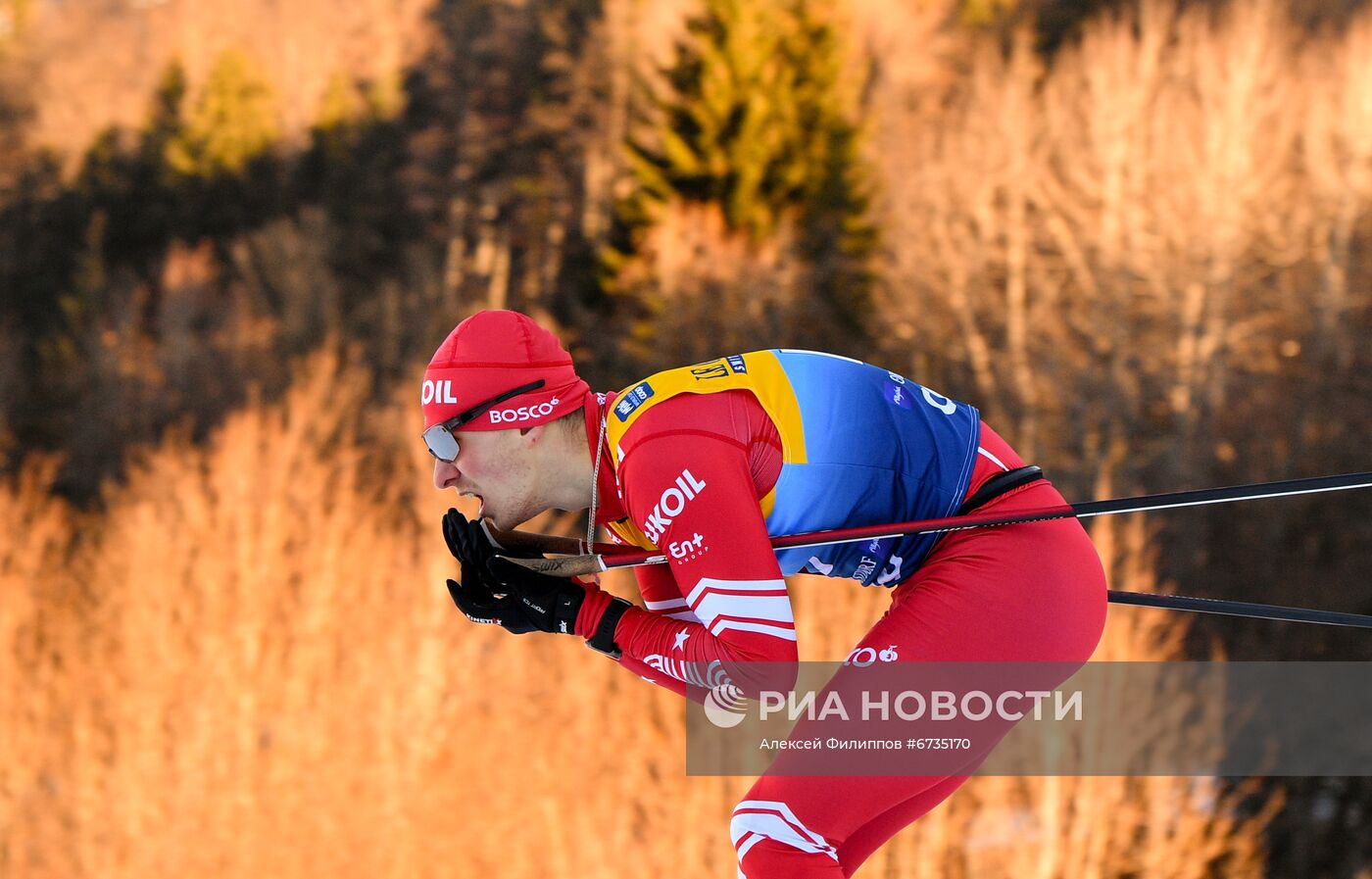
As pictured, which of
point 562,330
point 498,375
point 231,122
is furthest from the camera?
point 231,122

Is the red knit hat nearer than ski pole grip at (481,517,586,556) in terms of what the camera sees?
Yes

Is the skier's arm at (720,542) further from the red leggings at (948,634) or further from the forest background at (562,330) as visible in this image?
the forest background at (562,330)

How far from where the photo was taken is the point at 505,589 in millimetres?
3273

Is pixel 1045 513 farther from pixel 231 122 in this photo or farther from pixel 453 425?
pixel 231 122

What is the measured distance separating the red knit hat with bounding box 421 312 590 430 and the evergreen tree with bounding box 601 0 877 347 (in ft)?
76.5

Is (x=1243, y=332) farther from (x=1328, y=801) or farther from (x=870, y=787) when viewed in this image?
(x=870, y=787)

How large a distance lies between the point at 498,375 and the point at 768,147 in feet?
81.2

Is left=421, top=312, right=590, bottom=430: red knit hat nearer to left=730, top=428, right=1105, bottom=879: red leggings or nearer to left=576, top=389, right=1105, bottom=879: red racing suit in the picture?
left=576, top=389, right=1105, bottom=879: red racing suit

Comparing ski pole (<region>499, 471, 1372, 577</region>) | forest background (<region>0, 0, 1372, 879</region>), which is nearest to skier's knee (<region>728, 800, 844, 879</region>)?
ski pole (<region>499, 471, 1372, 577</region>)

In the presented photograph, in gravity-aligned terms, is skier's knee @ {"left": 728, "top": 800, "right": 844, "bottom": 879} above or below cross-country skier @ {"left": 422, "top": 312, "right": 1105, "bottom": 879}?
below

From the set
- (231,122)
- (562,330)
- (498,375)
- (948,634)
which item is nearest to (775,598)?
(948,634)

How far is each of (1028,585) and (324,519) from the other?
8.69m

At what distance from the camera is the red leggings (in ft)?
9.43

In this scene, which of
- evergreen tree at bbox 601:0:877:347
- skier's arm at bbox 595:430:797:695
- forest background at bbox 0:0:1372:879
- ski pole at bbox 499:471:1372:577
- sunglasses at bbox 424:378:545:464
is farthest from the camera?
evergreen tree at bbox 601:0:877:347
